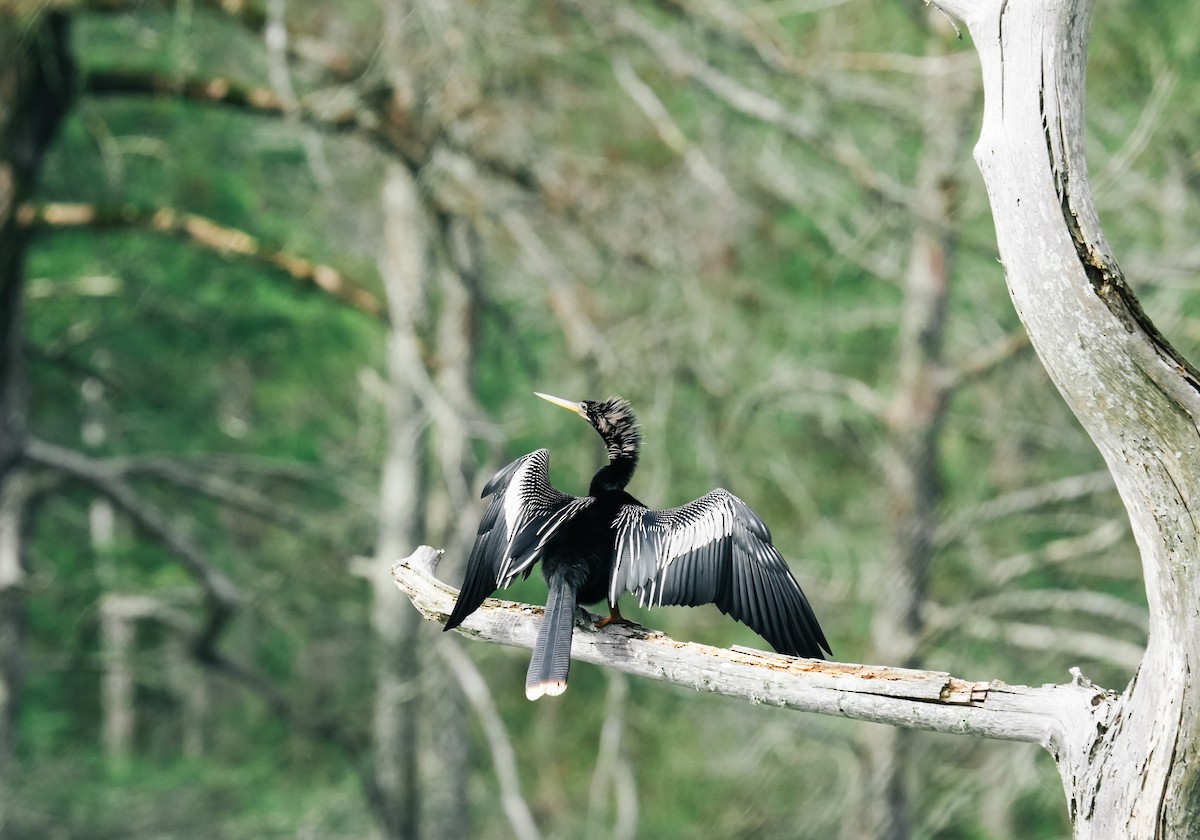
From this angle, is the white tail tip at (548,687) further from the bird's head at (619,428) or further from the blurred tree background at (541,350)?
the blurred tree background at (541,350)

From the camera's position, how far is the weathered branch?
6988 mm

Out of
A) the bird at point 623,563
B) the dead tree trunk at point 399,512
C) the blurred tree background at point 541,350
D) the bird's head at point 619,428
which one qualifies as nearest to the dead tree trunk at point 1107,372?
the bird at point 623,563

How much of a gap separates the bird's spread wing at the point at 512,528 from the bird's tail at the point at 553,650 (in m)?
0.15

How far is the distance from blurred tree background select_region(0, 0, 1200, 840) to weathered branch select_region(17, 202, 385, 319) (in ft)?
0.10

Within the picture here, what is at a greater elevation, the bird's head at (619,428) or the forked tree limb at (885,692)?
the bird's head at (619,428)

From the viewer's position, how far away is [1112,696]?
8.82 feet

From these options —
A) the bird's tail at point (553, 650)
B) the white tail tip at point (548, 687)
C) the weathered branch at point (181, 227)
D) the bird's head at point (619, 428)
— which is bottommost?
the white tail tip at point (548, 687)

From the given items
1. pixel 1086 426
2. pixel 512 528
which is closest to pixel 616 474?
pixel 512 528

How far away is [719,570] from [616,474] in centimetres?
86

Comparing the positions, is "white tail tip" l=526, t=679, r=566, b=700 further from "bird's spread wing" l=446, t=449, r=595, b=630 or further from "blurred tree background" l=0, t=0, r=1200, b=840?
"blurred tree background" l=0, t=0, r=1200, b=840

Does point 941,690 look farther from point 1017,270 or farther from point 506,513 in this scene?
point 506,513

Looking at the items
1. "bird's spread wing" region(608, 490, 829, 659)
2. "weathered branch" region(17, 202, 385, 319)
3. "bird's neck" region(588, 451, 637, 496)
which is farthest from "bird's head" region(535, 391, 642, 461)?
"weathered branch" region(17, 202, 385, 319)

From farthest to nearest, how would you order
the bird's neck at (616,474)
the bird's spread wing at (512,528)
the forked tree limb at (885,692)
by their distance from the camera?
the bird's neck at (616,474), the bird's spread wing at (512,528), the forked tree limb at (885,692)

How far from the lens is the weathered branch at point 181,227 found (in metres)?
6.99
